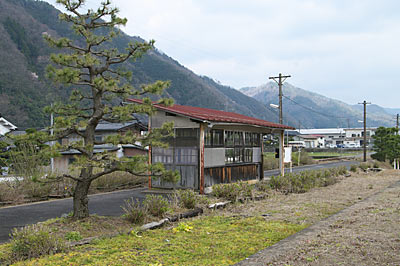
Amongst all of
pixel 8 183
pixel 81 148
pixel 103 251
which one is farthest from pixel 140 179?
pixel 103 251

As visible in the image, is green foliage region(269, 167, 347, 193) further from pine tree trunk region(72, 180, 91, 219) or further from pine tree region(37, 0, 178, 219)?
pine tree trunk region(72, 180, 91, 219)

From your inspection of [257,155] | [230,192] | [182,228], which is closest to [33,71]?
[257,155]

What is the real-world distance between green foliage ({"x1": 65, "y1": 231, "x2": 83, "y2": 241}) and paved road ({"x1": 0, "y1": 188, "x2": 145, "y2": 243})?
127 cm

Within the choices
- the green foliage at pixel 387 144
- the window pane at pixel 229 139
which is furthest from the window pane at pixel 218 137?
the green foliage at pixel 387 144

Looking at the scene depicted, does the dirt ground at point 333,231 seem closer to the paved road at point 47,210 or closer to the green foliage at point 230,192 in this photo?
the green foliage at point 230,192

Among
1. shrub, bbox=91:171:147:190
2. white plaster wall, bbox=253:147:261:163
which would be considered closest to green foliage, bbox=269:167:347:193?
white plaster wall, bbox=253:147:261:163

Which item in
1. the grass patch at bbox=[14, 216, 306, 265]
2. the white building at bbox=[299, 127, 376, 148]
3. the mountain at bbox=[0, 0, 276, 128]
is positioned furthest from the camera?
the white building at bbox=[299, 127, 376, 148]

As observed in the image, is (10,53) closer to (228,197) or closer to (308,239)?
(228,197)

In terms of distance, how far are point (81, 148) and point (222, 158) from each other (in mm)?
7898

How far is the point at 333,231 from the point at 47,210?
699 cm

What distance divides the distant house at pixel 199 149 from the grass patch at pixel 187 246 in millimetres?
4941

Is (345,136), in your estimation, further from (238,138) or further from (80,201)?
(80,201)

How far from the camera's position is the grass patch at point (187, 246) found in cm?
533

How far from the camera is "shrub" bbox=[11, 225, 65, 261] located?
538 cm
